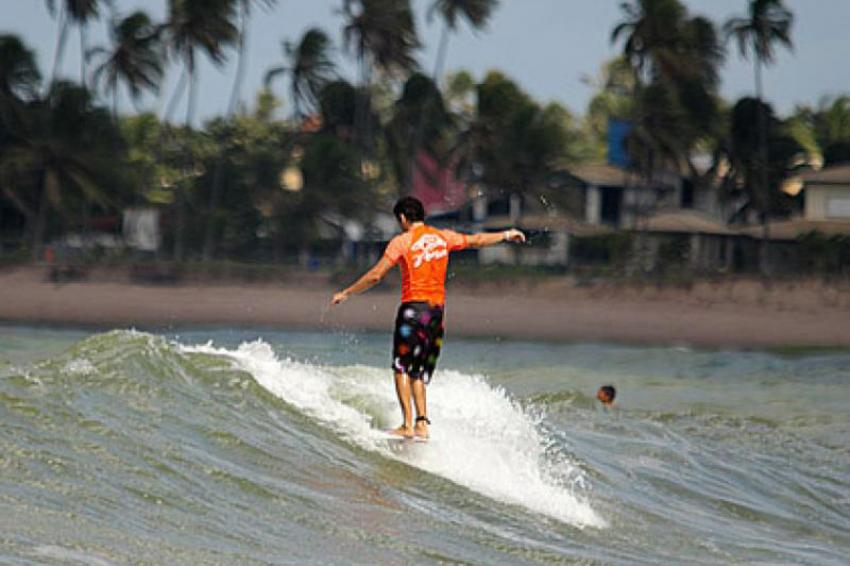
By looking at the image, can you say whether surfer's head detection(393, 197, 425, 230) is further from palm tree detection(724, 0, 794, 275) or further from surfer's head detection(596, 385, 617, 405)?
palm tree detection(724, 0, 794, 275)

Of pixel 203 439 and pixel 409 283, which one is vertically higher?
pixel 409 283

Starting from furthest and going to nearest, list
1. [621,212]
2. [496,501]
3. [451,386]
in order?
[621,212], [451,386], [496,501]

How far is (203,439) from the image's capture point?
10359 mm

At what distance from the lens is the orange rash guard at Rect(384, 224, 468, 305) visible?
1077cm

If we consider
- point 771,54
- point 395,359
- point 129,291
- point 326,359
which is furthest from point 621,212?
point 395,359

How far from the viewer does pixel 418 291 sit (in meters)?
10.9

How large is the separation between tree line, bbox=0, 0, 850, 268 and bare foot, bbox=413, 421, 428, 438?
4456 cm

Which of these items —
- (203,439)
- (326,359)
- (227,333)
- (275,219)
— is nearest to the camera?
(203,439)

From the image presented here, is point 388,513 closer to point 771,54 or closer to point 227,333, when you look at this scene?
point 227,333

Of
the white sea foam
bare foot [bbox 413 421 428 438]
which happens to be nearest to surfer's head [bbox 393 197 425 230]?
bare foot [bbox 413 421 428 438]

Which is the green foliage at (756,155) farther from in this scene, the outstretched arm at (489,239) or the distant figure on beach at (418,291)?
the distant figure on beach at (418,291)

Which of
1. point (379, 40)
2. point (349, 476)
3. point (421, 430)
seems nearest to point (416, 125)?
point (379, 40)

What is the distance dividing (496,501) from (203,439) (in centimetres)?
190

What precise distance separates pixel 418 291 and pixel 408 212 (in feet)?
1.69
